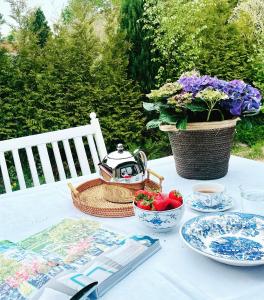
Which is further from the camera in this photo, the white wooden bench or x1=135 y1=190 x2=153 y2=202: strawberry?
the white wooden bench

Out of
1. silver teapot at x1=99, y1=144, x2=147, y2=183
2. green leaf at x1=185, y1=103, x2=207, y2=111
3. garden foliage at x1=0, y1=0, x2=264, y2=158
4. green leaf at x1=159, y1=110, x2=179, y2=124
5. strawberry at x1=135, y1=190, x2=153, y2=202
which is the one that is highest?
garden foliage at x1=0, y1=0, x2=264, y2=158

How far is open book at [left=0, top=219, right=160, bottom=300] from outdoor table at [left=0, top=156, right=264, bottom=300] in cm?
3

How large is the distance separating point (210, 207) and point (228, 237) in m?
0.17

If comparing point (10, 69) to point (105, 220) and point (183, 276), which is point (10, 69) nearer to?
point (105, 220)

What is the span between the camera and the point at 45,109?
10.8 feet

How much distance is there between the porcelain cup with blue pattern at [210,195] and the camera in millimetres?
1041

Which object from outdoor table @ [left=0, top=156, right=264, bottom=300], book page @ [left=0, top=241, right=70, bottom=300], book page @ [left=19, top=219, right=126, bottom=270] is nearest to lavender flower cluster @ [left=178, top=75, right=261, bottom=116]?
outdoor table @ [left=0, top=156, right=264, bottom=300]

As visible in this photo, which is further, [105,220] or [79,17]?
[79,17]

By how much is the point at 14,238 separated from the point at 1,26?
102 inches

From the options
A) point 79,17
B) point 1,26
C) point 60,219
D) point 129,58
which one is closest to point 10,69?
point 1,26

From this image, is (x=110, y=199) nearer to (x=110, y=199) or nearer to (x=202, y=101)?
(x=110, y=199)

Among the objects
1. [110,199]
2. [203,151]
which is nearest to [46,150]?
[110,199]

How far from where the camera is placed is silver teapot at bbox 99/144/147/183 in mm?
1093

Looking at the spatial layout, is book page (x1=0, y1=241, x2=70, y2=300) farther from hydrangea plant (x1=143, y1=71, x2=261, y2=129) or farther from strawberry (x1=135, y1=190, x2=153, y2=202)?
hydrangea plant (x1=143, y1=71, x2=261, y2=129)
